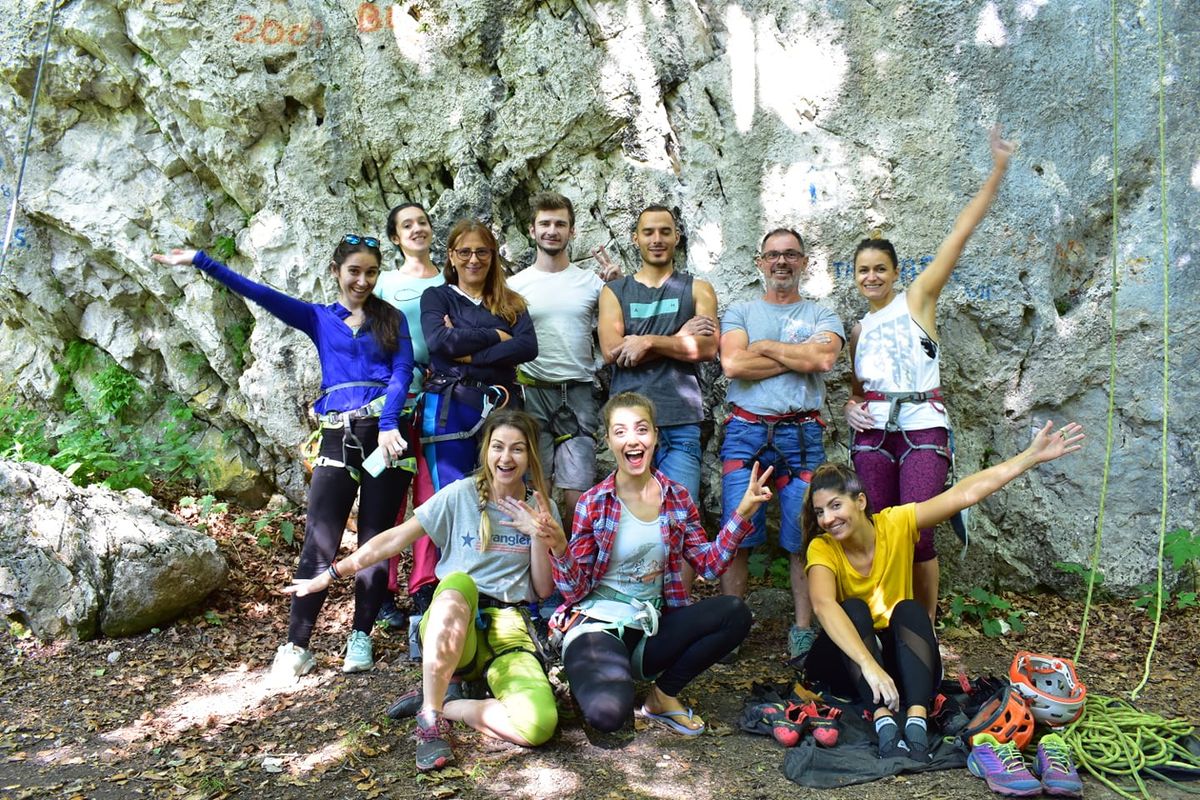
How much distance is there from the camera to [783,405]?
4887 mm

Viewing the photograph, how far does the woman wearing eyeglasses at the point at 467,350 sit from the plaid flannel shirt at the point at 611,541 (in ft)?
3.39

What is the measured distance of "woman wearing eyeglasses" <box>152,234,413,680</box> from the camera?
4.64 m

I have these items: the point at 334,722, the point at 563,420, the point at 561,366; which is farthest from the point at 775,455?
the point at 334,722

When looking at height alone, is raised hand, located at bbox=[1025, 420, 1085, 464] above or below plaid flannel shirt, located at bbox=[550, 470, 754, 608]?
above

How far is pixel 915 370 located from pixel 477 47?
4201 mm

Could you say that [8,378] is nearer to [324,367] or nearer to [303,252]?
[303,252]

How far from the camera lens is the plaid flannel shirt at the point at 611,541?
393cm

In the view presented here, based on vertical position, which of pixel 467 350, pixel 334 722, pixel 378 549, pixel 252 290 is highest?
pixel 252 290

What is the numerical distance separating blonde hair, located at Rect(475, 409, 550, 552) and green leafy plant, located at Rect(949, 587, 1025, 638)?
2997mm

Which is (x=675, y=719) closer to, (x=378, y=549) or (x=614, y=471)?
(x=614, y=471)

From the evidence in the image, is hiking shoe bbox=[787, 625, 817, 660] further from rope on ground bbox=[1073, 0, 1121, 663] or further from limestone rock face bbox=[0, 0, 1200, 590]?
limestone rock face bbox=[0, 0, 1200, 590]

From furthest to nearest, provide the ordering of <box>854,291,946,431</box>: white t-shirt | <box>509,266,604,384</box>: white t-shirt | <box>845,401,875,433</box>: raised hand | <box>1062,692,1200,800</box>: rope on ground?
<box>509,266,604,384</box>: white t-shirt → <box>845,401,875,433</box>: raised hand → <box>854,291,946,431</box>: white t-shirt → <box>1062,692,1200,800</box>: rope on ground

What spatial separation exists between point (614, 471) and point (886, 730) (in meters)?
1.84

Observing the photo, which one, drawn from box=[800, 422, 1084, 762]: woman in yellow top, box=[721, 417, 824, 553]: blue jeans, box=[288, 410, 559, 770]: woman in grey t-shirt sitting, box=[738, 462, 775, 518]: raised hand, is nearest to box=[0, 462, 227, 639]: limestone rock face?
box=[288, 410, 559, 770]: woman in grey t-shirt sitting
